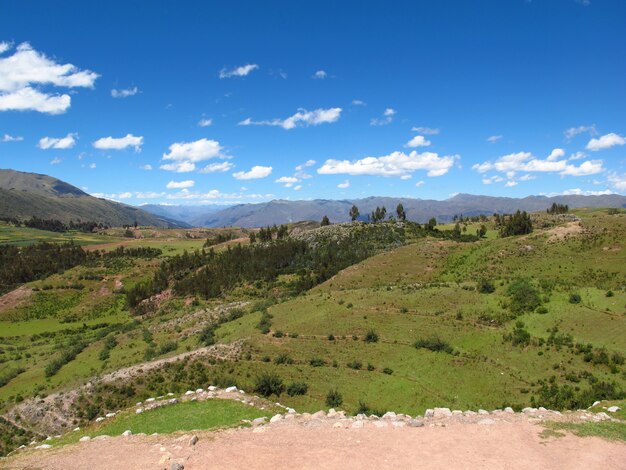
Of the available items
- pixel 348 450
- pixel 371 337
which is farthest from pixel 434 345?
pixel 348 450

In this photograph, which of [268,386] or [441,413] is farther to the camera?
[268,386]

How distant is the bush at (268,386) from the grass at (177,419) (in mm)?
4873

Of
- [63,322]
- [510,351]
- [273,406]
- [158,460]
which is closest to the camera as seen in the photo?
[158,460]

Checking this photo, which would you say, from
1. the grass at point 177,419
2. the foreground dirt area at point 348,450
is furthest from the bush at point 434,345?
the grass at point 177,419

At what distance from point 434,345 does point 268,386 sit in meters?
15.7

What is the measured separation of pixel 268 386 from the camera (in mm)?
30734

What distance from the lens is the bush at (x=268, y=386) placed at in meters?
30.6

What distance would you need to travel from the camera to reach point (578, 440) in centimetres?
1745

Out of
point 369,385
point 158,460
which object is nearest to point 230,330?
point 369,385

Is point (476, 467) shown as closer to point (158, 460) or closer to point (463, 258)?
point (158, 460)

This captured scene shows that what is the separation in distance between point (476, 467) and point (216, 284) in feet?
296

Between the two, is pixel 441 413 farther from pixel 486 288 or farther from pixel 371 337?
pixel 486 288

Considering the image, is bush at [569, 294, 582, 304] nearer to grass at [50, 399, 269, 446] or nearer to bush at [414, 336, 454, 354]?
bush at [414, 336, 454, 354]

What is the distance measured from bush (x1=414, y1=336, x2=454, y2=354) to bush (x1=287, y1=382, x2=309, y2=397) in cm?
1213
